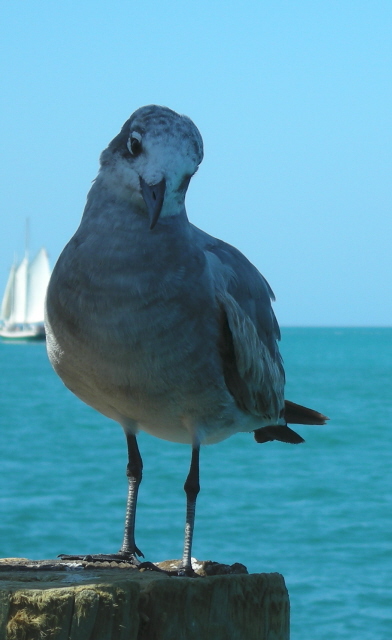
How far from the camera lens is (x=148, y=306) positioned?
181 inches

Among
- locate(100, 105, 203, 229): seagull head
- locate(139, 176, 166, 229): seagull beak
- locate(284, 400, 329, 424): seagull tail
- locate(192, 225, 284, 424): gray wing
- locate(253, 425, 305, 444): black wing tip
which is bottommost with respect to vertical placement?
locate(253, 425, 305, 444): black wing tip

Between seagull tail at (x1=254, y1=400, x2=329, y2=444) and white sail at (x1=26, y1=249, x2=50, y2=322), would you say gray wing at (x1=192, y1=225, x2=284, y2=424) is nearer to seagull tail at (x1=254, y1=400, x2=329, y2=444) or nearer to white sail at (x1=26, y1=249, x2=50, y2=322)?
seagull tail at (x1=254, y1=400, x2=329, y2=444)

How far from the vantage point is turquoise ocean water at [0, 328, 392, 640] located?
56.3 feet

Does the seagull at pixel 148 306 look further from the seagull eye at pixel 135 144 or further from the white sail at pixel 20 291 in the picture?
the white sail at pixel 20 291

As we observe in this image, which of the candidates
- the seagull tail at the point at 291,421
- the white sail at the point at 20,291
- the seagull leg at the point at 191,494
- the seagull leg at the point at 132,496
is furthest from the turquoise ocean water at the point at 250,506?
the white sail at the point at 20,291

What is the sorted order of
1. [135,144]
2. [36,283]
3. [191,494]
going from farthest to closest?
[36,283] → [191,494] → [135,144]

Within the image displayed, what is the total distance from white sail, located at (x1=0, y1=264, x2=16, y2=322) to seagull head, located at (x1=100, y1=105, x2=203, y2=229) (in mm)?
98984

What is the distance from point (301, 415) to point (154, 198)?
7.26 feet

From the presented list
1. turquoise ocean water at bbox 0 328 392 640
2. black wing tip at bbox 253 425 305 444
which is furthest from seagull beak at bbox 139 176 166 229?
turquoise ocean water at bbox 0 328 392 640

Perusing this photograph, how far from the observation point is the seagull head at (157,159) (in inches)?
174

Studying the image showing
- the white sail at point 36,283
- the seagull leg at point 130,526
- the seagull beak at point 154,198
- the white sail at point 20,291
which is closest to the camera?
the seagull beak at point 154,198

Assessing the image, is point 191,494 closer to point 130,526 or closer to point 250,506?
point 130,526

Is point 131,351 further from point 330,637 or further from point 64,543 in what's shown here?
point 64,543

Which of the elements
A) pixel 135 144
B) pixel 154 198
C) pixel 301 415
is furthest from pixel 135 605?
pixel 301 415
